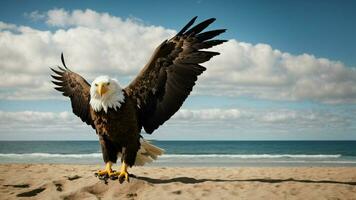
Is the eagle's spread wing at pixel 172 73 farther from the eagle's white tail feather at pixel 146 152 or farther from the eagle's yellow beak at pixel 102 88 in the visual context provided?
the eagle's white tail feather at pixel 146 152

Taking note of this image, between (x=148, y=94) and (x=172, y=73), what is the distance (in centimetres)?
51

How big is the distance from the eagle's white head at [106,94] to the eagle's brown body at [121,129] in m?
0.08

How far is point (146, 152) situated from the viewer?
20.6ft

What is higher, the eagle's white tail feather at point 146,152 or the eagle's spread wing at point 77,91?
the eagle's spread wing at point 77,91

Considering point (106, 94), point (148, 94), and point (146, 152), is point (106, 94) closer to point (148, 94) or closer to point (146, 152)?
point (148, 94)

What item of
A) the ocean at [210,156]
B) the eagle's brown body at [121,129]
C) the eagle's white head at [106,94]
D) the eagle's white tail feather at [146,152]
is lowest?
the ocean at [210,156]

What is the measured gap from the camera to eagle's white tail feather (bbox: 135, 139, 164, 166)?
20.4 ft

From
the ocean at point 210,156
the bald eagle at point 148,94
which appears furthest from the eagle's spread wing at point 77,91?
the ocean at point 210,156

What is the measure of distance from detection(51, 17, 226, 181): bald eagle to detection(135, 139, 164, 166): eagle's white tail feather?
33 cm

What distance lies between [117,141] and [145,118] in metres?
0.61

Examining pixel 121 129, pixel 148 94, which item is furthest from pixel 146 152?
pixel 148 94

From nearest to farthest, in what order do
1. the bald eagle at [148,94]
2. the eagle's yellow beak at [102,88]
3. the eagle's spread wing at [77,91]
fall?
the eagle's yellow beak at [102,88] < the bald eagle at [148,94] < the eagle's spread wing at [77,91]

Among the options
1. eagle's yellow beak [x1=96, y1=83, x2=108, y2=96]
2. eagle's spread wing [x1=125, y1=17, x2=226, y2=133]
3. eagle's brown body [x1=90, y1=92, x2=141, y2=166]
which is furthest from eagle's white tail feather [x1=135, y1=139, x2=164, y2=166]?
eagle's yellow beak [x1=96, y1=83, x2=108, y2=96]

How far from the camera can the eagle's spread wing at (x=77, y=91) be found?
20.1 ft
